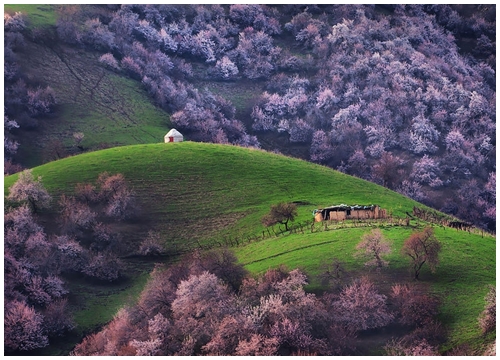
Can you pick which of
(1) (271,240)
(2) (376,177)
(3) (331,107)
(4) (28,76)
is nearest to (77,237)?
(1) (271,240)

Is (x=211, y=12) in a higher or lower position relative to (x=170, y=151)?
higher

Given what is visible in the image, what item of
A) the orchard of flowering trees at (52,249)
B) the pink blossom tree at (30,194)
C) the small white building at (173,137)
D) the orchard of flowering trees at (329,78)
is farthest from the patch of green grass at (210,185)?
the orchard of flowering trees at (329,78)

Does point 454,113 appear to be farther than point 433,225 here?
Yes

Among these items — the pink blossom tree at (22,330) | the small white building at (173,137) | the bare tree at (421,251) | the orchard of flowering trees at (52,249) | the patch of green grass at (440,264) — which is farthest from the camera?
the small white building at (173,137)

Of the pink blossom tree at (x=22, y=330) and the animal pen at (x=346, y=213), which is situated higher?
the animal pen at (x=346, y=213)

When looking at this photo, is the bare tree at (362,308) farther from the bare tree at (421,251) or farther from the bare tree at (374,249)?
the bare tree at (421,251)

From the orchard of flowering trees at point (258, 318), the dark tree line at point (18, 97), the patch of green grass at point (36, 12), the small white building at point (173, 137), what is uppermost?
the patch of green grass at point (36, 12)

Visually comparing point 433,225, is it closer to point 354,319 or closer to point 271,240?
point 271,240
